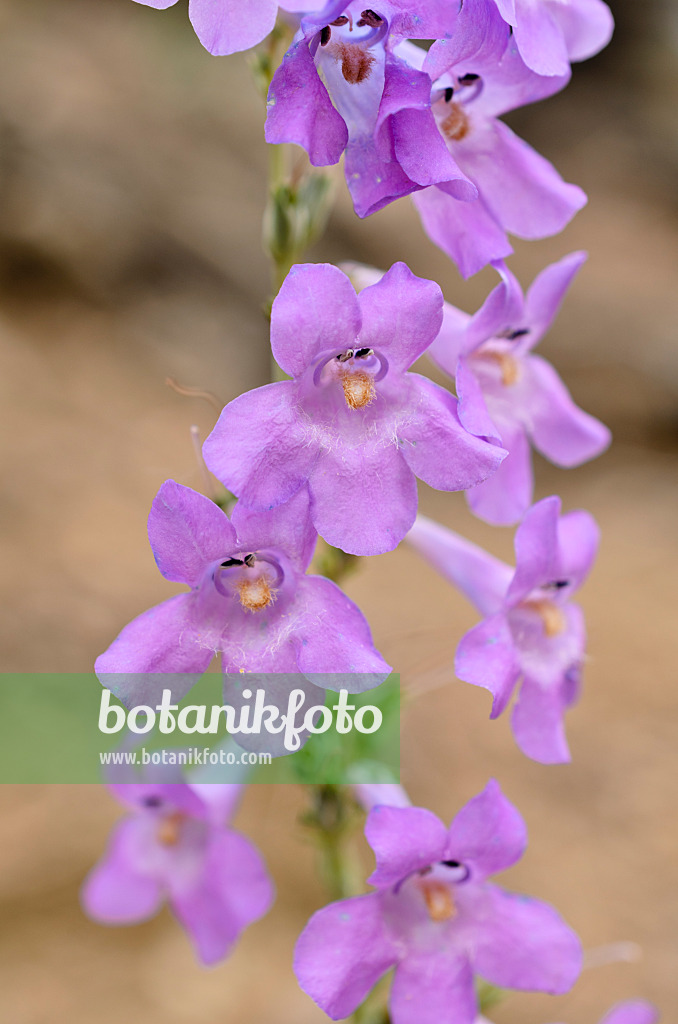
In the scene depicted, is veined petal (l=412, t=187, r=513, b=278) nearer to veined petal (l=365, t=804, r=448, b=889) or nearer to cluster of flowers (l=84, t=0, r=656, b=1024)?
cluster of flowers (l=84, t=0, r=656, b=1024)

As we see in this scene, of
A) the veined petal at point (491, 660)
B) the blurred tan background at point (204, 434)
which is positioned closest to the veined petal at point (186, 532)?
the veined petal at point (491, 660)

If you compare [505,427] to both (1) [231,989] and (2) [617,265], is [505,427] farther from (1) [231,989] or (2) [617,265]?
(2) [617,265]

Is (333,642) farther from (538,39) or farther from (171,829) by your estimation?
(171,829)

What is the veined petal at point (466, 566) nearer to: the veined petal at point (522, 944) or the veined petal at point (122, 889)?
the veined petal at point (522, 944)

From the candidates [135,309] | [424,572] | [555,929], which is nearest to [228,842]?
[555,929]

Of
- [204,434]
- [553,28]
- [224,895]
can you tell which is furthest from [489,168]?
[204,434]

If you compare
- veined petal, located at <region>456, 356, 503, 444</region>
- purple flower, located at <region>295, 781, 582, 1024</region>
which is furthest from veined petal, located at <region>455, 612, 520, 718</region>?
veined petal, located at <region>456, 356, 503, 444</region>
